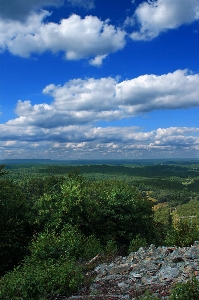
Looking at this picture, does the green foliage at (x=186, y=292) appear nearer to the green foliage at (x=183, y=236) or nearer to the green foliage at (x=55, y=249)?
the green foliage at (x=55, y=249)

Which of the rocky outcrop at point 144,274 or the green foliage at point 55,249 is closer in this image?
the rocky outcrop at point 144,274

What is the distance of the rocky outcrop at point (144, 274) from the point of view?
426 inches

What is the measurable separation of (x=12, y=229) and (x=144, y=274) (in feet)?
56.7

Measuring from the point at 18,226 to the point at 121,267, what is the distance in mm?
16040

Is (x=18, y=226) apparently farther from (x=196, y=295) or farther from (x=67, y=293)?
(x=196, y=295)

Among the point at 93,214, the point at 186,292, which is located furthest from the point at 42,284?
the point at 93,214

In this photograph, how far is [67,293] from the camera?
11.4 meters

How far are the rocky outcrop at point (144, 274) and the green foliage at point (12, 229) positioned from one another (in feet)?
43.0

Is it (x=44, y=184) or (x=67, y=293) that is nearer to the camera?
(x=67, y=293)

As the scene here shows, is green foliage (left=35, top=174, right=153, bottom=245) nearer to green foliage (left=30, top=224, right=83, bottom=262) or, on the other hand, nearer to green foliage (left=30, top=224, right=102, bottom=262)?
green foliage (left=30, top=224, right=102, bottom=262)

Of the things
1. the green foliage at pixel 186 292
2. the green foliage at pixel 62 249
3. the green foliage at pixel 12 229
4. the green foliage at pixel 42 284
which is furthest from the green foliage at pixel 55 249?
the green foliage at pixel 186 292

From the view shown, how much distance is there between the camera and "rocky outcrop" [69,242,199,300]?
1083cm

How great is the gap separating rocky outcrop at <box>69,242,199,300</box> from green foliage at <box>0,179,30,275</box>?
13.1 meters

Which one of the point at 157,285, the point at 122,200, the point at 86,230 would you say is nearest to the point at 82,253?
the point at 157,285
